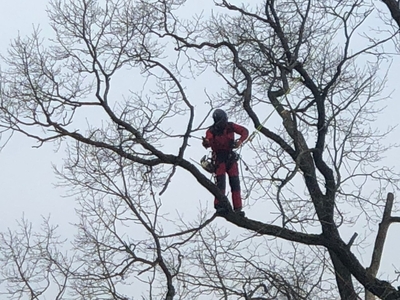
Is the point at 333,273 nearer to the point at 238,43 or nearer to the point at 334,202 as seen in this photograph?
the point at 334,202

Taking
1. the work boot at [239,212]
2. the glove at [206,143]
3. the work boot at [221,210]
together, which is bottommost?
the work boot at [221,210]

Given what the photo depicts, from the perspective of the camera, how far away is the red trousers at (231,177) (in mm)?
10383

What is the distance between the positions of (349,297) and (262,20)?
397 centimetres

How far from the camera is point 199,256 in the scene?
37.7ft

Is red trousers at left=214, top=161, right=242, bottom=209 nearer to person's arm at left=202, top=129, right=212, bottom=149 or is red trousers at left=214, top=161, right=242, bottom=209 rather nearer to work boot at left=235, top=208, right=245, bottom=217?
work boot at left=235, top=208, right=245, bottom=217

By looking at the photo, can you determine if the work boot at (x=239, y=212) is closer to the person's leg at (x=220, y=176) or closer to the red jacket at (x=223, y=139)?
the person's leg at (x=220, y=176)

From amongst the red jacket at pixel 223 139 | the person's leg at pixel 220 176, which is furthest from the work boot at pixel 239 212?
the red jacket at pixel 223 139

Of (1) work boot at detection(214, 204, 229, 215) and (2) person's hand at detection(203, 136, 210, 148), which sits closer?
(1) work boot at detection(214, 204, 229, 215)

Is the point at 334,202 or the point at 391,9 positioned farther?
the point at 391,9

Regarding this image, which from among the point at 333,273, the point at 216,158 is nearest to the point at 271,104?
the point at 216,158

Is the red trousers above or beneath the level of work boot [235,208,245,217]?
above

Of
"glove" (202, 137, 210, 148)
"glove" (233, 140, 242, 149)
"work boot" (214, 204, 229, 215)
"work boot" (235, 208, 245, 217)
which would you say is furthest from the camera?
"glove" (202, 137, 210, 148)

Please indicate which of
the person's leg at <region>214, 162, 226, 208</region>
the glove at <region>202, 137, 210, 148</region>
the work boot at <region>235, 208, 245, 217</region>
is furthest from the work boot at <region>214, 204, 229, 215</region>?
the glove at <region>202, 137, 210, 148</region>

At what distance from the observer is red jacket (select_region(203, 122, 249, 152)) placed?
10398 millimetres
